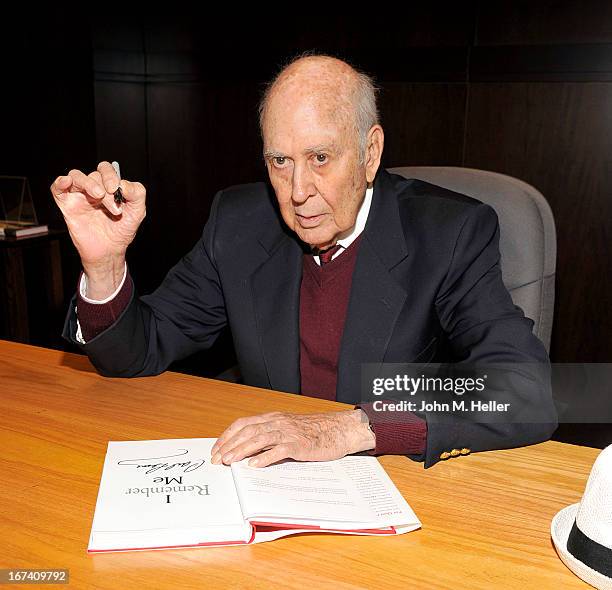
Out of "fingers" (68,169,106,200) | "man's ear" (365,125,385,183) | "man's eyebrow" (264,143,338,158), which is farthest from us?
"man's ear" (365,125,385,183)

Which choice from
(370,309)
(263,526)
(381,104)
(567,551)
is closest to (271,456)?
(263,526)

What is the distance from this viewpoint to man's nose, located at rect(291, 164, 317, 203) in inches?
57.9

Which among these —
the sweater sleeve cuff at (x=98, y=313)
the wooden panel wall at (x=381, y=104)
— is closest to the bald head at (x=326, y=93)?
the sweater sleeve cuff at (x=98, y=313)

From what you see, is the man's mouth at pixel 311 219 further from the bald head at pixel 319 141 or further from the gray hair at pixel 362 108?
the gray hair at pixel 362 108

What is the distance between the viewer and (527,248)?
1569 mm

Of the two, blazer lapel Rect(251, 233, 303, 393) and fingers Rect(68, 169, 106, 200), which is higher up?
fingers Rect(68, 169, 106, 200)

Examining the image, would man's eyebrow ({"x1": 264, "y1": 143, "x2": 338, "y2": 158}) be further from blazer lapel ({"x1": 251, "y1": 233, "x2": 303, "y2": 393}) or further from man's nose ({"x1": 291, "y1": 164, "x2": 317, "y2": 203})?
blazer lapel ({"x1": 251, "y1": 233, "x2": 303, "y2": 393})

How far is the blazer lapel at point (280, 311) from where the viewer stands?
5.24 ft

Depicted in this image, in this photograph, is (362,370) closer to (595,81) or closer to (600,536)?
(600,536)

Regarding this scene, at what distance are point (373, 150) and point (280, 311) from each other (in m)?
0.41

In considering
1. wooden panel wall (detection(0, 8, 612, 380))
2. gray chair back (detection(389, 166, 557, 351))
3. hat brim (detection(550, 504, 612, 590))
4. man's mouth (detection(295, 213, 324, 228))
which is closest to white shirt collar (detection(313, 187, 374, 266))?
man's mouth (detection(295, 213, 324, 228))

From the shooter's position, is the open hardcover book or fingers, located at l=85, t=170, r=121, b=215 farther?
fingers, located at l=85, t=170, r=121, b=215

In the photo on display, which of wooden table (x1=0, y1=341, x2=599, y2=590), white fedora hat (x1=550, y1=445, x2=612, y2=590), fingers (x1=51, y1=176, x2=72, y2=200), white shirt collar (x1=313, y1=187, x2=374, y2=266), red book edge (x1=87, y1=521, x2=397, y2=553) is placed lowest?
wooden table (x1=0, y1=341, x2=599, y2=590)

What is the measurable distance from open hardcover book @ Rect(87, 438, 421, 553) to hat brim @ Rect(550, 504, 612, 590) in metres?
0.18
